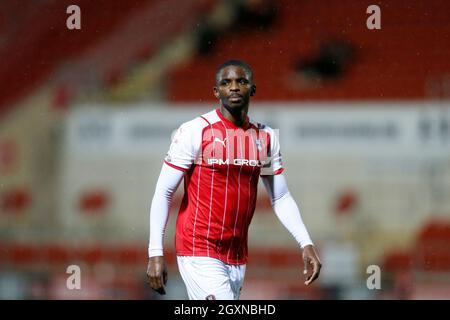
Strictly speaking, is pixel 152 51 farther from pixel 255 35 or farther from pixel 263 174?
pixel 263 174

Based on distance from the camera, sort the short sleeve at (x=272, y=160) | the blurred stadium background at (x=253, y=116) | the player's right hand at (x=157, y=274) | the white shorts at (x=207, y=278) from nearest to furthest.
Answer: the player's right hand at (x=157, y=274)
the white shorts at (x=207, y=278)
the short sleeve at (x=272, y=160)
the blurred stadium background at (x=253, y=116)

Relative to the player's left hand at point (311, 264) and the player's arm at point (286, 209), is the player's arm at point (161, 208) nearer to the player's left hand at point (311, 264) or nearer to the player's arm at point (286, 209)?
the player's arm at point (286, 209)

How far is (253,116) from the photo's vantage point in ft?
32.4

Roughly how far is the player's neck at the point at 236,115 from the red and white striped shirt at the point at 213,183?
17 mm

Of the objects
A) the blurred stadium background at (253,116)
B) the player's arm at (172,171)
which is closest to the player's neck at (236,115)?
the player's arm at (172,171)

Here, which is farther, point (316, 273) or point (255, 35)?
point (255, 35)

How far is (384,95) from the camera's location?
32.6 ft

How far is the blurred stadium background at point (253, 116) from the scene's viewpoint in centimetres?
941

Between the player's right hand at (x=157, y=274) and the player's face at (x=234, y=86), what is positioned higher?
the player's face at (x=234, y=86)

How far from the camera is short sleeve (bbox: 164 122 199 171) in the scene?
164 inches

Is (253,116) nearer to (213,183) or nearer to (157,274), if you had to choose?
(213,183)
